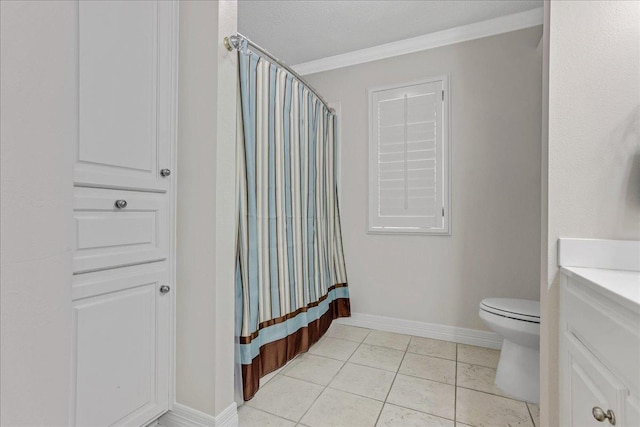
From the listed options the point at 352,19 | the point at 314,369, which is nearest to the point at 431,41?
the point at 352,19

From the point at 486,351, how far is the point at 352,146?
1.84 m

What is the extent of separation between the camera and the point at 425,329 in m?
2.38

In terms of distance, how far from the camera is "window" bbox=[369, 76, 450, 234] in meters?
2.34

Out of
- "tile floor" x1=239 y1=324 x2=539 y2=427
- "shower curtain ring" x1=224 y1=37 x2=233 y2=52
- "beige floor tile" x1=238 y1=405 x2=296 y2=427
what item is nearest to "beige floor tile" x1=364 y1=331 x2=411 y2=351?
"tile floor" x1=239 y1=324 x2=539 y2=427

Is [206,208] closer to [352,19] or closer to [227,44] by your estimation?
[227,44]

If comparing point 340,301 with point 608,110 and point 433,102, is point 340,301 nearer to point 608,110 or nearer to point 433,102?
point 433,102

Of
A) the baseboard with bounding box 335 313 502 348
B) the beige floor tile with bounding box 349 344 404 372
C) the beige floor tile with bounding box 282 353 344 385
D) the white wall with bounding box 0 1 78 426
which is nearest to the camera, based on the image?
the white wall with bounding box 0 1 78 426

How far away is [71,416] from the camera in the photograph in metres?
0.97

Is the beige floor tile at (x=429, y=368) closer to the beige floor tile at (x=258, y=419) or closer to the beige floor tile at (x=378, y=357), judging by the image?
the beige floor tile at (x=378, y=357)

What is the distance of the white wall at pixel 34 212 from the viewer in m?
0.38

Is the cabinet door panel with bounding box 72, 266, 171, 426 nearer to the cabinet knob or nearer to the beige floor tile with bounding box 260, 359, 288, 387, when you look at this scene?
the beige floor tile with bounding box 260, 359, 288, 387

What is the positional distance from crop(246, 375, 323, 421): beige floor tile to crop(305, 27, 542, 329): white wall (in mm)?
1041

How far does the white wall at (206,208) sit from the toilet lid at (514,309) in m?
1.40

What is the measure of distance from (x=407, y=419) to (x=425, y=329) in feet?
3.45
